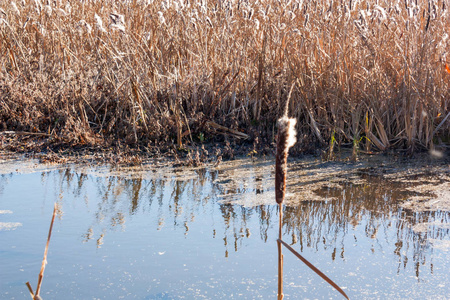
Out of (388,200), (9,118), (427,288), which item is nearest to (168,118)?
(9,118)

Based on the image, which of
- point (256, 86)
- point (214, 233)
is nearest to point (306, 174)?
point (256, 86)

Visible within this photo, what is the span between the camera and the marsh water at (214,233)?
2.33 metres

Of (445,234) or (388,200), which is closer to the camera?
(445,234)

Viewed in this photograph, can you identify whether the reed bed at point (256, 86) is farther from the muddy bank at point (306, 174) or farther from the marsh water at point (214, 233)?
the marsh water at point (214, 233)

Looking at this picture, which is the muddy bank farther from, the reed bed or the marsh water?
the reed bed

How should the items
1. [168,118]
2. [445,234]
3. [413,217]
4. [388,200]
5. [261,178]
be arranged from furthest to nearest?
[168,118] < [261,178] < [388,200] < [413,217] < [445,234]

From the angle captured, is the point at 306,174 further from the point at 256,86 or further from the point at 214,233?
the point at 214,233

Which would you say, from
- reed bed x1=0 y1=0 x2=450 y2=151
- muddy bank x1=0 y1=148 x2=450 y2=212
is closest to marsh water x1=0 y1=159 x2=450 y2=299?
muddy bank x1=0 y1=148 x2=450 y2=212

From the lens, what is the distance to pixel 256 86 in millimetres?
5098

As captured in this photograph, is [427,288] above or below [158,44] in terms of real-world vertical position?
below

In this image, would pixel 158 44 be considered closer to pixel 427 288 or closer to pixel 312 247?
pixel 312 247

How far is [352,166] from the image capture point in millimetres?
4336

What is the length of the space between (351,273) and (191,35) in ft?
11.4

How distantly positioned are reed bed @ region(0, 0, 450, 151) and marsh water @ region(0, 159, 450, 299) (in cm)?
56
